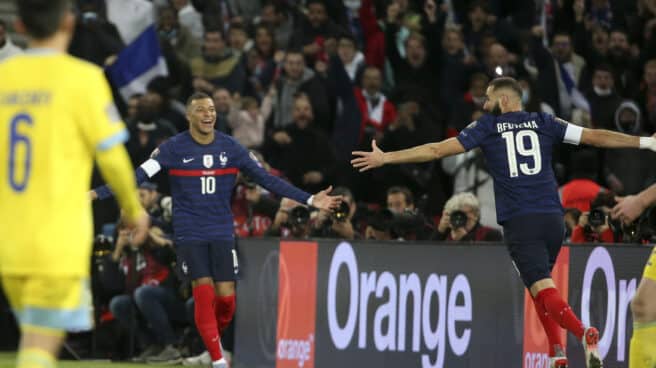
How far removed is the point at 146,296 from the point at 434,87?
448 cm

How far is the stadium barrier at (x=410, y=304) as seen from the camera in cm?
1140

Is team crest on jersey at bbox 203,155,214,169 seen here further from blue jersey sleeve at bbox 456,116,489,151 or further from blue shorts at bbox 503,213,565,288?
blue shorts at bbox 503,213,565,288

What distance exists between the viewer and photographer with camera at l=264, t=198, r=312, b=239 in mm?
13914

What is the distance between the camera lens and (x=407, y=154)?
1048cm

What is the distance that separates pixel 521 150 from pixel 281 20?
27.7 ft

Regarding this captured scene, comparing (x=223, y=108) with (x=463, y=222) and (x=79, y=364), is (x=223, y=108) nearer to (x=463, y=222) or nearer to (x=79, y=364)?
(x=79, y=364)

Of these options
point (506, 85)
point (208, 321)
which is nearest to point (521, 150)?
point (506, 85)

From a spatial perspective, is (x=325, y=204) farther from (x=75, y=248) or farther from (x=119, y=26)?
(x=119, y=26)

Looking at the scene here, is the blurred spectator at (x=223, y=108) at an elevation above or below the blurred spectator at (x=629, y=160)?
above

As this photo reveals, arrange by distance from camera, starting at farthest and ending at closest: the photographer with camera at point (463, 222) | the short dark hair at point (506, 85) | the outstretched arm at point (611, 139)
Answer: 1. the photographer with camera at point (463, 222)
2. the short dark hair at point (506, 85)
3. the outstretched arm at point (611, 139)

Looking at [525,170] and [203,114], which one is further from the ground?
A: [203,114]

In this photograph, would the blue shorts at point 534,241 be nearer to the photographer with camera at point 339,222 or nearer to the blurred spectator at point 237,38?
the photographer with camera at point 339,222

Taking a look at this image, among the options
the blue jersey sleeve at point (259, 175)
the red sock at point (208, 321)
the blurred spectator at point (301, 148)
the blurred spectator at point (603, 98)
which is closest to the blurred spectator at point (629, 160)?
the blurred spectator at point (603, 98)

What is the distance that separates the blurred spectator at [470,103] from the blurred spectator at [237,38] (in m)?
3.28
